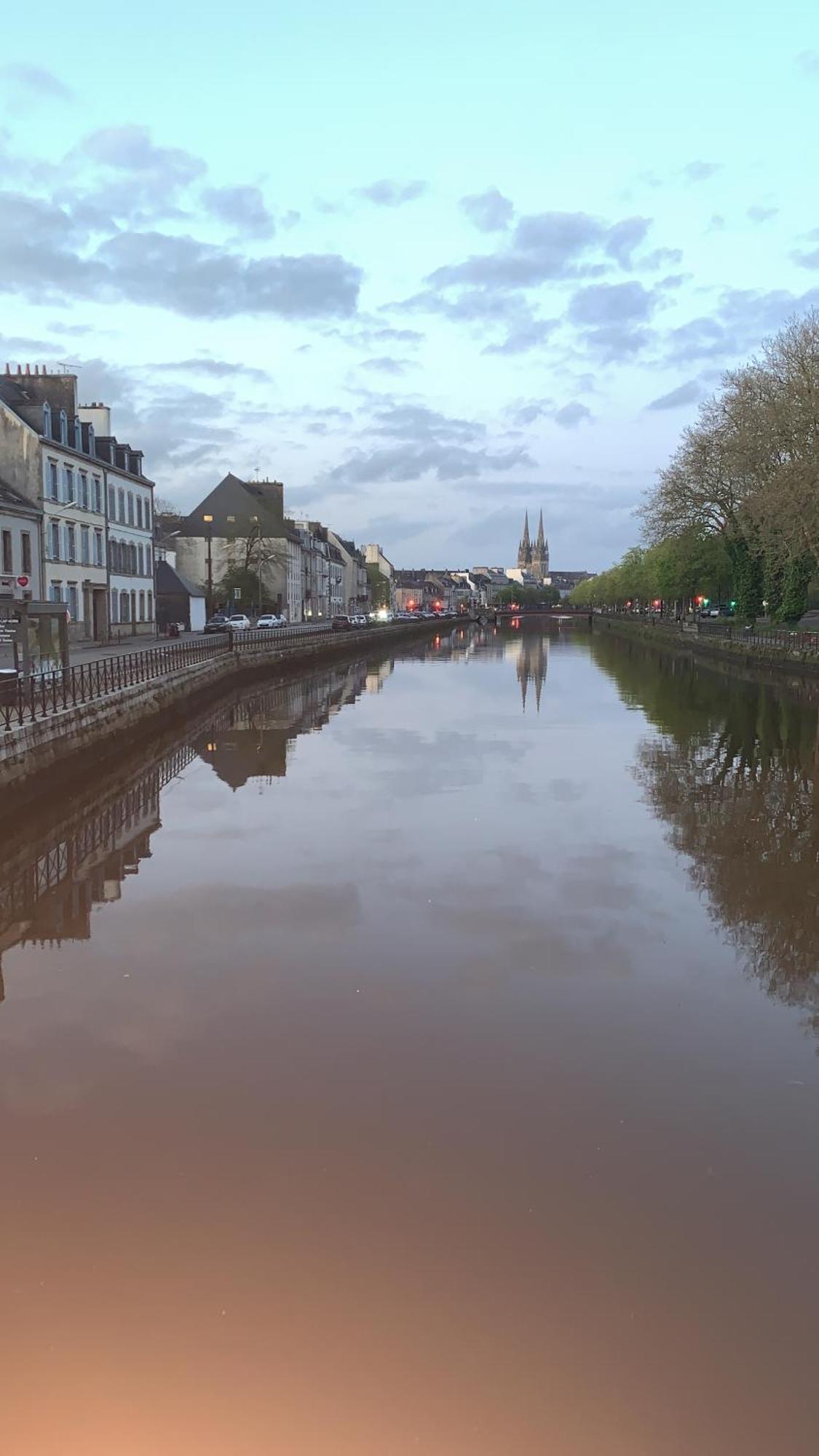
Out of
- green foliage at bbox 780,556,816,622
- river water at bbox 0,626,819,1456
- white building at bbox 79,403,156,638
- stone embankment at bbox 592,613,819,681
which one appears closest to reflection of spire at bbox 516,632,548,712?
stone embankment at bbox 592,613,819,681

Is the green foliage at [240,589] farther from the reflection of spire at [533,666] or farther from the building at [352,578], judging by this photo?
the building at [352,578]

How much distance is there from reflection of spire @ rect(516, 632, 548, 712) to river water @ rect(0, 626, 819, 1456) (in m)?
25.8

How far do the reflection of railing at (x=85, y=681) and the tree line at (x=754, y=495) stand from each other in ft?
87.0

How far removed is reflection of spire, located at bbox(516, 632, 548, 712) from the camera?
160 ft

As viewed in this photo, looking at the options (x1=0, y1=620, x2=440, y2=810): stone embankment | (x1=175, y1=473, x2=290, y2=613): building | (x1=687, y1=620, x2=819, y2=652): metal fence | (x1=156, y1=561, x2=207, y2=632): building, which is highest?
(x1=175, y1=473, x2=290, y2=613): building

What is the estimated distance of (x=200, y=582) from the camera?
319ft

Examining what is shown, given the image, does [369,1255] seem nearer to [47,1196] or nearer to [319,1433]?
[319,1433]

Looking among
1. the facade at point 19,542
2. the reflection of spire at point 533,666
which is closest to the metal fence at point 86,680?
the facade at point 19,542

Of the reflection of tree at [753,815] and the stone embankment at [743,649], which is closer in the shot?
the reflection of tree at [753,815]

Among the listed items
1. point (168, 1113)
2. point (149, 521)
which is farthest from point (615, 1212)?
point (149, 521)

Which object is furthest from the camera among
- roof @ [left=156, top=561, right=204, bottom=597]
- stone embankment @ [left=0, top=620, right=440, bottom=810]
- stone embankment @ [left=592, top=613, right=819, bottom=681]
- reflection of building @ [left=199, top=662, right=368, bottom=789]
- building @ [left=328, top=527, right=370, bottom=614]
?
building @ [left=328, top=527, right=370, bottom=614]

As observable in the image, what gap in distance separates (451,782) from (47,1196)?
1673 cm

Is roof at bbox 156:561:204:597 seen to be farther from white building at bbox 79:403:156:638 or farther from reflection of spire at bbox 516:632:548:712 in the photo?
reflection of spire at bbox 516:632:548:712

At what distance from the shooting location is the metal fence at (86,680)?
866 inches
